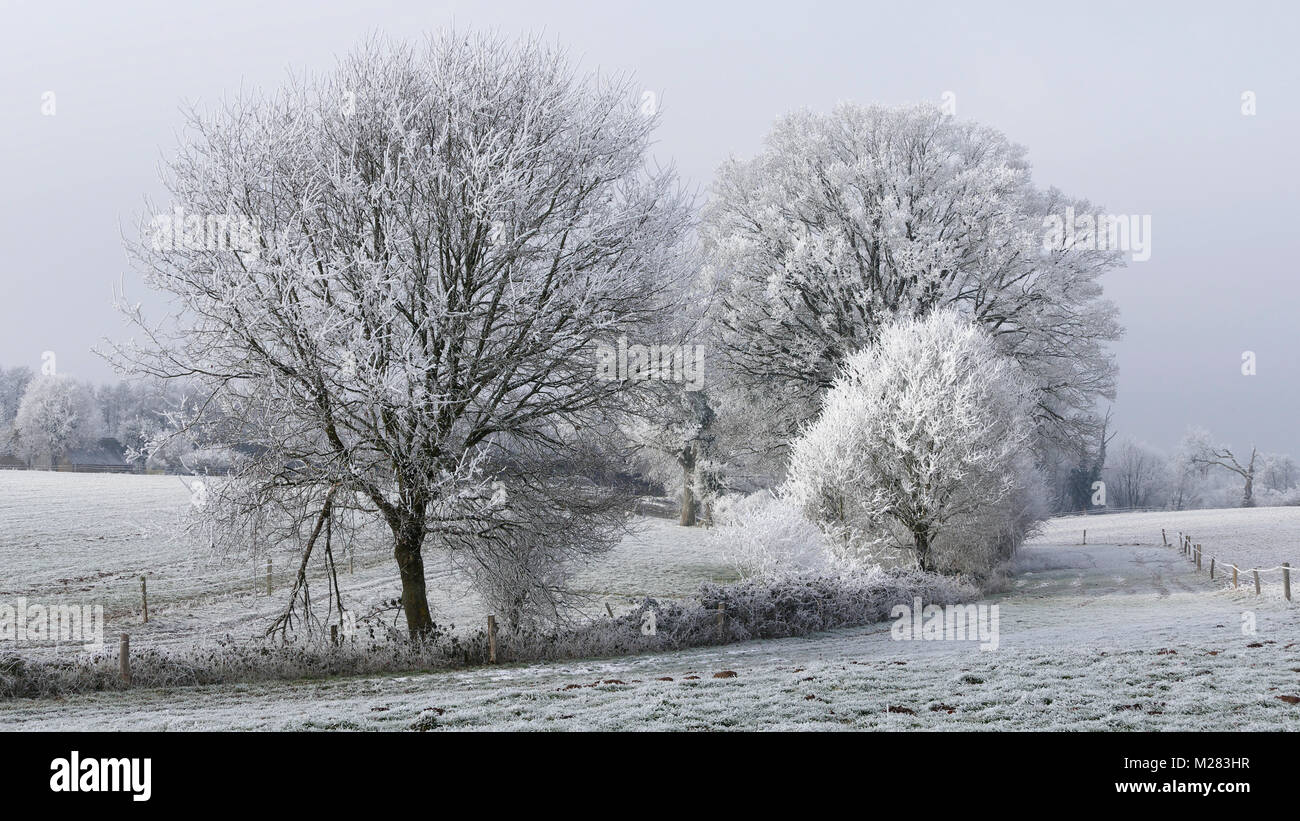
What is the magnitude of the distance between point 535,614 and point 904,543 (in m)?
14.0

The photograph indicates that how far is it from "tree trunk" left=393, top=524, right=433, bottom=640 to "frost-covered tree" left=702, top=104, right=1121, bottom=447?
58.0 ft

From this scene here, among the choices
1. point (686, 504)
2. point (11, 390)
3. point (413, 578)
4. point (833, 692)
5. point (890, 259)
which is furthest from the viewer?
point (11, 390)

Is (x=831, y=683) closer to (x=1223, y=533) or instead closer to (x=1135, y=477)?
(x=1223, y=533)

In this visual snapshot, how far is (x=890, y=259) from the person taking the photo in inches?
1219

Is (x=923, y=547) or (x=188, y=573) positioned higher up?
(x=923, y=547)

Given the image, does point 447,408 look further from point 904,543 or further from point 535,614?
point 904,543

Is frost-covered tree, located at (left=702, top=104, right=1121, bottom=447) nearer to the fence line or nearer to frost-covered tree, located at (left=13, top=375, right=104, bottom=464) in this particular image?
the fence line

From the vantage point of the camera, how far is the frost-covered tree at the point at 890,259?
2989 centimetres

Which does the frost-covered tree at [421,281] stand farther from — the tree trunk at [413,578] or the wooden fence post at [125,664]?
the wooden fence post at [125,664]

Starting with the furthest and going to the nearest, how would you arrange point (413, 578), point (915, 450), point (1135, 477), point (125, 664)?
1. point (1135, 477)
2. point (915, 450)
3. point (413, 578)
4. point (125, 664)

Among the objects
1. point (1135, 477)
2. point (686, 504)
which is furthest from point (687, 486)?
point (1135, 477)

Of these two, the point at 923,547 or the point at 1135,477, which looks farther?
the point at 1135,477

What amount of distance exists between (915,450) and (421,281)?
16477 millimetres

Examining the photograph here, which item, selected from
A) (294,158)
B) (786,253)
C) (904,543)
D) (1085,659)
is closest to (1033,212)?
(786,253)
